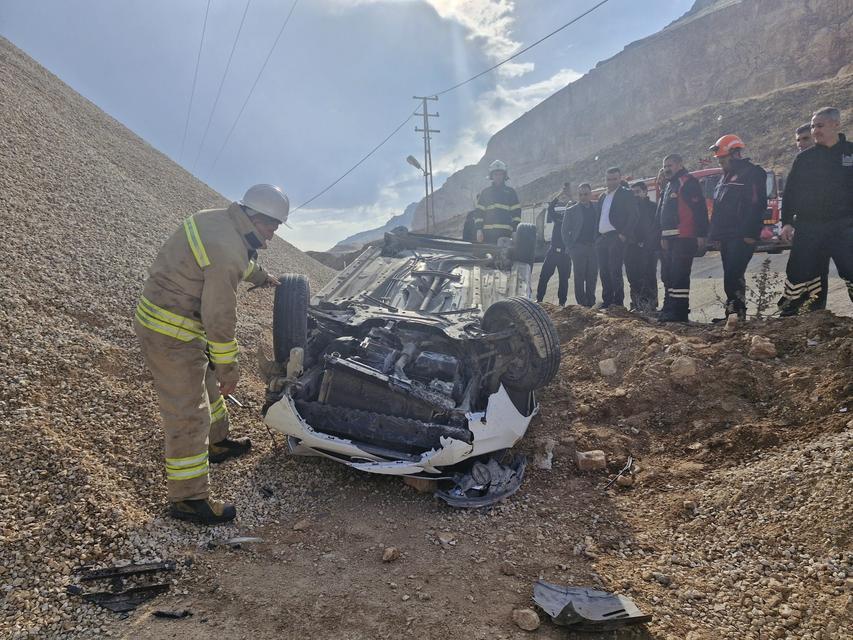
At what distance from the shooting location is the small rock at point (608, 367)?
4.62 meters

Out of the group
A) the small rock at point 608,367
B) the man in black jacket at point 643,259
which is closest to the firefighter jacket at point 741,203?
the man in black jacket at point 643,259

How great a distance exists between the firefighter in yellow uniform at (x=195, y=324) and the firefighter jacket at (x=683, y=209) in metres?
4.46

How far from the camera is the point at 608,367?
4645 mm

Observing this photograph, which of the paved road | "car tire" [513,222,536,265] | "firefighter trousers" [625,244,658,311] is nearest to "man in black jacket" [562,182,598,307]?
"firefighter trousers" [625,244,658,311]

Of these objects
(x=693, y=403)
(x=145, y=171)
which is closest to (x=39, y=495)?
(x=693, y=403)

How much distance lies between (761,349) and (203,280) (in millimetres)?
4001

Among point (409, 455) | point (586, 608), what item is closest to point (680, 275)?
point (409, 455)

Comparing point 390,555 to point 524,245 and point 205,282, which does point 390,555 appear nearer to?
point 205,282

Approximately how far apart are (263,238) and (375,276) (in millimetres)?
2116

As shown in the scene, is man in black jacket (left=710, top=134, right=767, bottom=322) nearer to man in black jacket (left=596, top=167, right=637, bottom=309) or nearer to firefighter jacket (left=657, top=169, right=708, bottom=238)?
firefighter jacket (left=657, top=169, right=708, bottom=238)

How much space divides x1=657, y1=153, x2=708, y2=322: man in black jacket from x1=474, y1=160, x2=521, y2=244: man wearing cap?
177 centimetres

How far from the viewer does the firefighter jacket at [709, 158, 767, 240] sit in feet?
15.7

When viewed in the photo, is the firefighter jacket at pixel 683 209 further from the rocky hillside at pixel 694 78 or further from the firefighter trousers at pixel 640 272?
the rocky hillside at pixel 694 78

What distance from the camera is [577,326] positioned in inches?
239
